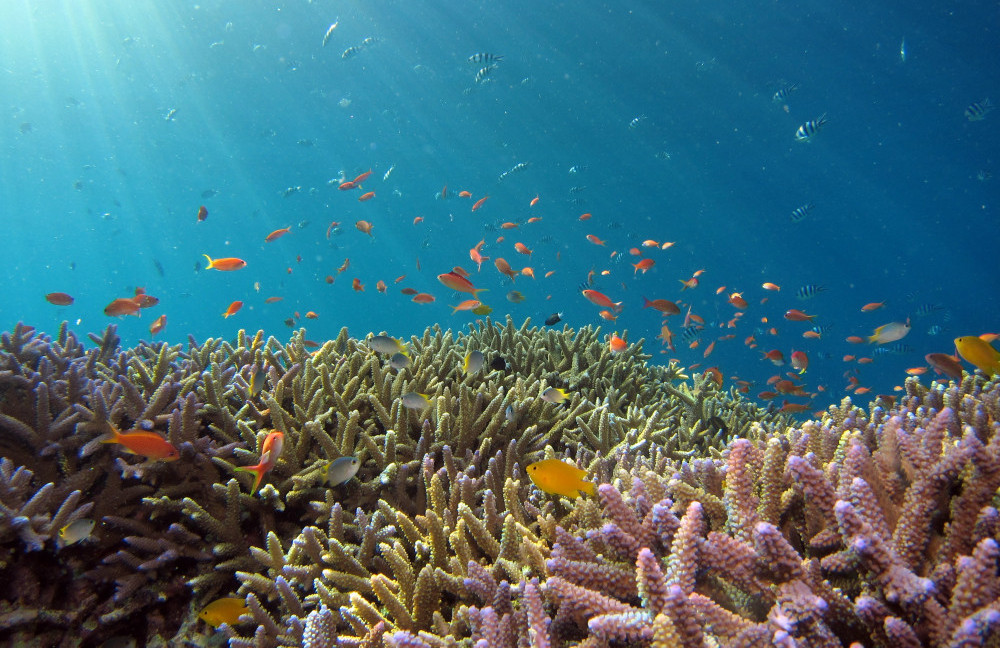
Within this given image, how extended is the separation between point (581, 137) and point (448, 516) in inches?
Result: 1568

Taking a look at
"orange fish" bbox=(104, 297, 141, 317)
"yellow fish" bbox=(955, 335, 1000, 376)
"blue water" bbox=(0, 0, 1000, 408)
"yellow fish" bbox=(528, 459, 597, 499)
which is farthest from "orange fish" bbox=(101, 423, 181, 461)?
"blue water" bbox=(0, 0, 1000, 408)

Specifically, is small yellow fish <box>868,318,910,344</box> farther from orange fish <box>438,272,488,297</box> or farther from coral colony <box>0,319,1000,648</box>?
orange fish <box>438,272,488,297</box>

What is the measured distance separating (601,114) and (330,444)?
36614 millimetres

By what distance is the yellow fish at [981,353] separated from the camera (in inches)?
138

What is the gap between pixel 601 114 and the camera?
3456cm

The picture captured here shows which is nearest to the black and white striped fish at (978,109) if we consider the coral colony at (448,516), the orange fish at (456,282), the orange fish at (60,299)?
the coral colony at (448,516)

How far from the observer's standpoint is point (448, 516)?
2.60 metres

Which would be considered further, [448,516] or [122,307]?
[122,307]

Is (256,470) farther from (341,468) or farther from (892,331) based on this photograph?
(892,331)

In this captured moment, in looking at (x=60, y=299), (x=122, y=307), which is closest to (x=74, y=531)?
(x=122, y=307)

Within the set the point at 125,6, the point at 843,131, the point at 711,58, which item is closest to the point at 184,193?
the point at 125,6

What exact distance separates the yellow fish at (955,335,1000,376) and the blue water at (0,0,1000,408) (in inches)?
453

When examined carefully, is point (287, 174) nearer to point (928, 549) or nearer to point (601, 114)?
point (601, 114)

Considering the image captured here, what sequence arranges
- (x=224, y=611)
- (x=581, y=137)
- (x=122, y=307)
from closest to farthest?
(x=224, y=611), (x=122, y=307), (x=581, y=137)
